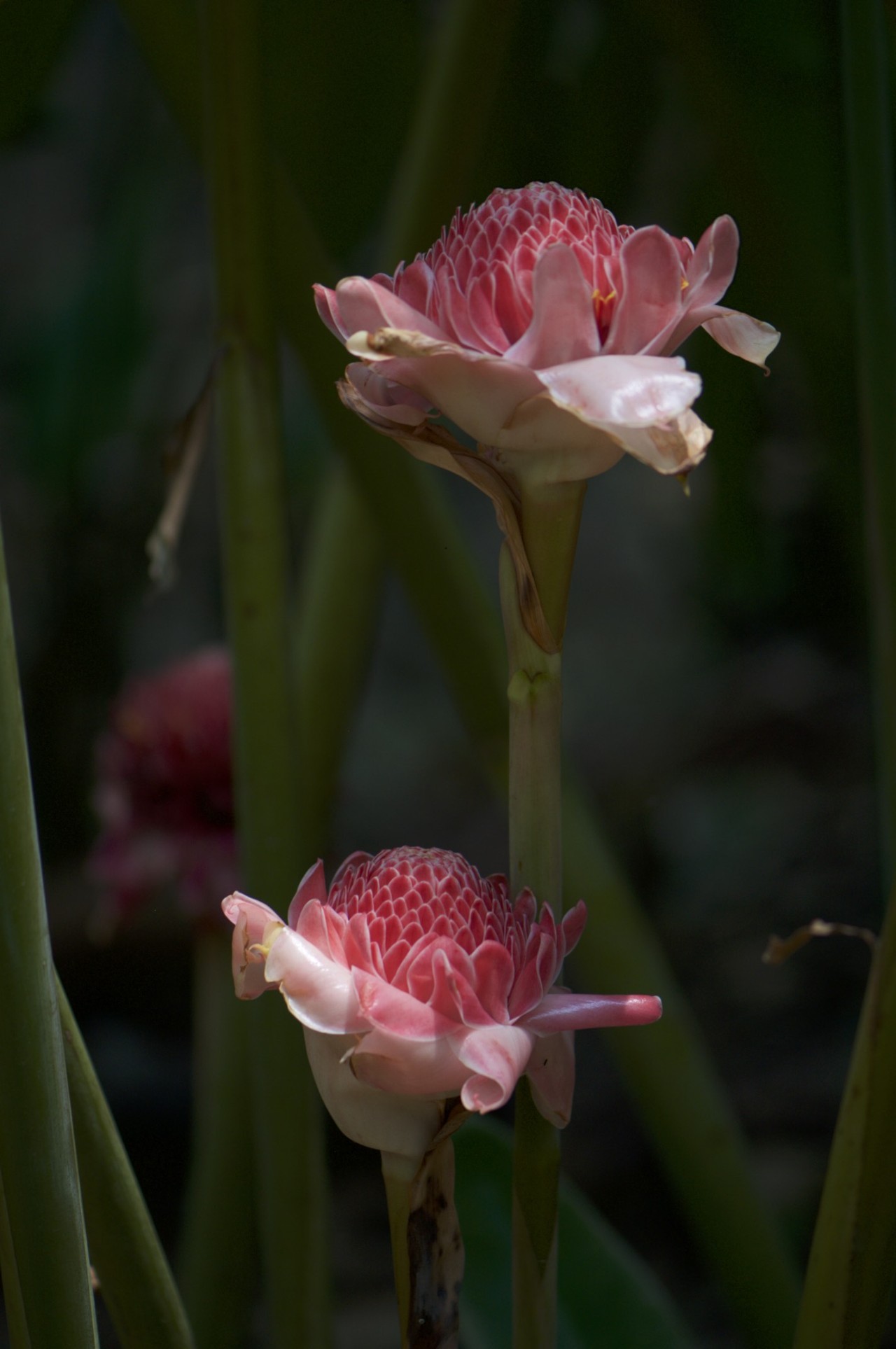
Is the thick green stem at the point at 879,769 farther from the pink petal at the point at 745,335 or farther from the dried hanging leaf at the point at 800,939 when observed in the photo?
the pink petal at the point at 745,335

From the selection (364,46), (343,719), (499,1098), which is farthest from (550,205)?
(364,46)

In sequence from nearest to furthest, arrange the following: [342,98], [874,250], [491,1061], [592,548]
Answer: [491,1061] < [874,250] < [342,98] < [592,548]

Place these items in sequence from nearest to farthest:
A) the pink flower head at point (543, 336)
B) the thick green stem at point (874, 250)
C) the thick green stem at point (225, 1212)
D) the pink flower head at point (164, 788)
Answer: the pink flower head at point (543, 336) < the thick green stem at point (874, 250) < the thick green stem at point (225, 1212) < the pink flower head at point (164, 788)

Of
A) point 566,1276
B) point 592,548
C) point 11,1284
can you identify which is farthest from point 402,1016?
point 592,548

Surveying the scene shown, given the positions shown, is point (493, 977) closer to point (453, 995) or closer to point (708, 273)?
point (453, 995)

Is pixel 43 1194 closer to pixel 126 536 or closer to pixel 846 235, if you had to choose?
pixel 846 235

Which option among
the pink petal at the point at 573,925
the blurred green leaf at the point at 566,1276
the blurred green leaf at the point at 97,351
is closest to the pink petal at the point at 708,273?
the pink petal at the point at 573,925

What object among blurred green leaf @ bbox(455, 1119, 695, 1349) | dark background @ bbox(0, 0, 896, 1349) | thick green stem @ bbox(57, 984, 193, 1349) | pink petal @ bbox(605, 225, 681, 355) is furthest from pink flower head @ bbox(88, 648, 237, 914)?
pink petal @ bbox(605, 225, 681, 355)
